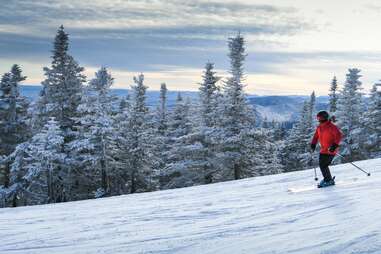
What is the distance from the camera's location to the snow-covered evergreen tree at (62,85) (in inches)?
1394

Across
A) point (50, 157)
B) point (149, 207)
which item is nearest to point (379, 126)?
point (50, 157)

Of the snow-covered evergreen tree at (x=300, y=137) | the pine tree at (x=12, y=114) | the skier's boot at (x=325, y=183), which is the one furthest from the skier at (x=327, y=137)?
the snow-covered evergreen tree at (x=300, y=137)

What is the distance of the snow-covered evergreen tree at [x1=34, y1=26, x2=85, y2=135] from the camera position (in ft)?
116

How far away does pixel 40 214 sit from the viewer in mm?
12062

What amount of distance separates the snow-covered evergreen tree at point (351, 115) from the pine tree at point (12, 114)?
27.9m

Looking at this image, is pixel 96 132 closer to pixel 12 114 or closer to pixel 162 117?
pixel 12 114

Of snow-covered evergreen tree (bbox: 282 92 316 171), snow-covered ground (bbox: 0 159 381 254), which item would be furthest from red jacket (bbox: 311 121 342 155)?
snow-covered evergreen tree (bbox: 282 92 316 171)

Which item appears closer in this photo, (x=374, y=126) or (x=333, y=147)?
(x=333, y=147)

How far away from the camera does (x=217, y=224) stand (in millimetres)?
8570

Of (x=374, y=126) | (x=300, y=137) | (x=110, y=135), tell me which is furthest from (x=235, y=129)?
(x=300, y=137)

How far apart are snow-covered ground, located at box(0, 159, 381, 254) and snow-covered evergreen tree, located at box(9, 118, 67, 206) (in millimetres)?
18729

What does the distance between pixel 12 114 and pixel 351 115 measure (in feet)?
98.0

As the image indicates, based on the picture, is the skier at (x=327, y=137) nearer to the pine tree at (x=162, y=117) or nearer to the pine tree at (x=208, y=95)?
the pine tree at (x=208, y=95)

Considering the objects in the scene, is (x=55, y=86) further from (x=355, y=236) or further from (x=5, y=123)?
(x=355, y=236)
